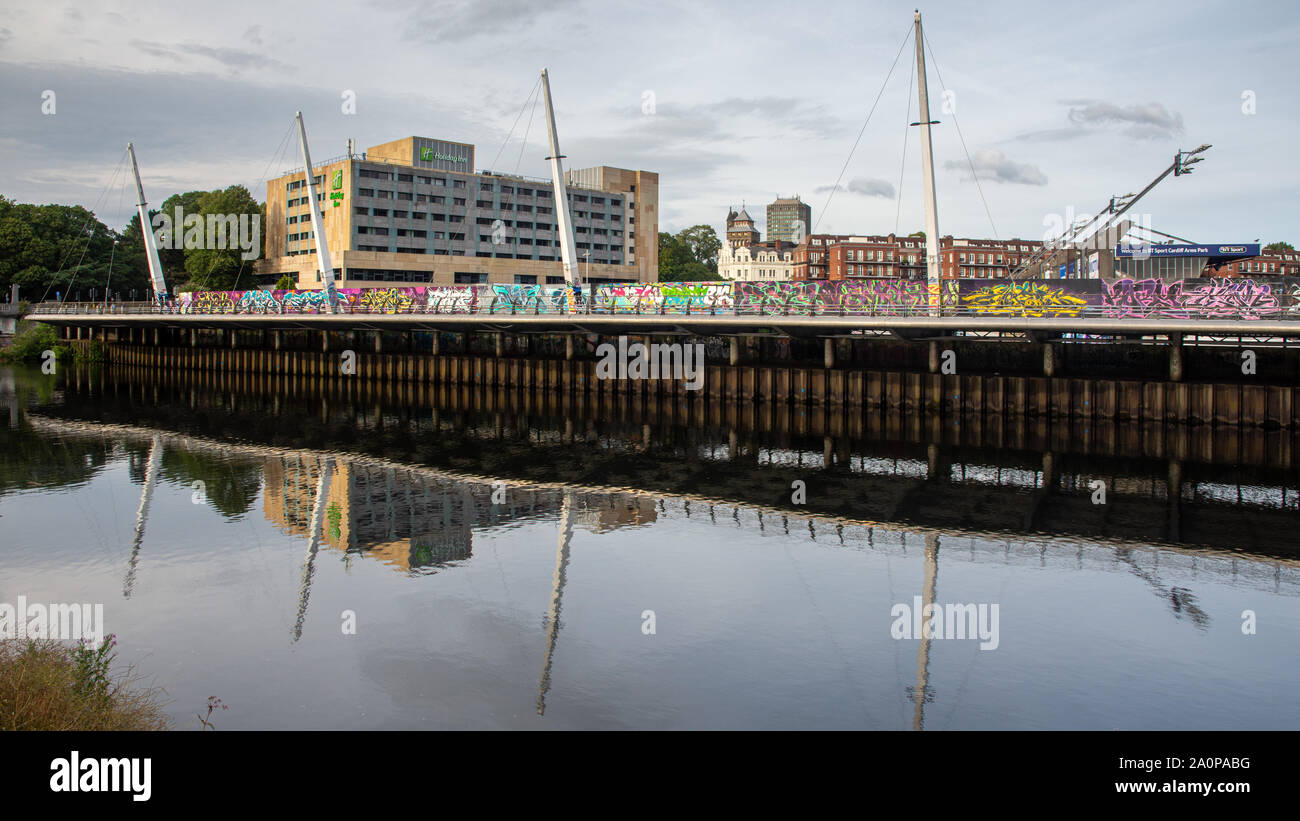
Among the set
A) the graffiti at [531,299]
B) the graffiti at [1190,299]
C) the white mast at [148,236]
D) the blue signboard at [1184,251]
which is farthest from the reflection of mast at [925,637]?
the white mast at [148,236]

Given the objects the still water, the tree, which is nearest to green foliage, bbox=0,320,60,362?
the tree

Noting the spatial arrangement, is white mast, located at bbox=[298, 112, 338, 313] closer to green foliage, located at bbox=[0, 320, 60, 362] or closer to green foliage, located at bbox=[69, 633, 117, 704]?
green foliage, located at bbox=[0, 320, 60, 362]

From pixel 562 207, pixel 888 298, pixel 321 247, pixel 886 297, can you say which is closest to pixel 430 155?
pixel 321 247

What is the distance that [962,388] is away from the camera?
49.7 meters

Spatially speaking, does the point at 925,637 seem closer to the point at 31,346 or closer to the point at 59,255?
the point at 31,346

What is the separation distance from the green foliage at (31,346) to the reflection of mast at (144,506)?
64856 mm

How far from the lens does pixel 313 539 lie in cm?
2633

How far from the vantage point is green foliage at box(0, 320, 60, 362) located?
325ft

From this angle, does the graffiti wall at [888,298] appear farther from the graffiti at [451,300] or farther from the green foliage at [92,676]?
the green foliage at [92,676]

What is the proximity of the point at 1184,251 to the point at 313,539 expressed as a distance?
50410mm

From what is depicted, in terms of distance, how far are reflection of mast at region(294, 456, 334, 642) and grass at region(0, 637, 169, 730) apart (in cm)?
359

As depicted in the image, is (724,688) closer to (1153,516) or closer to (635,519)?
(635,519)

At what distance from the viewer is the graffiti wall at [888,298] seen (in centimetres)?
4153
